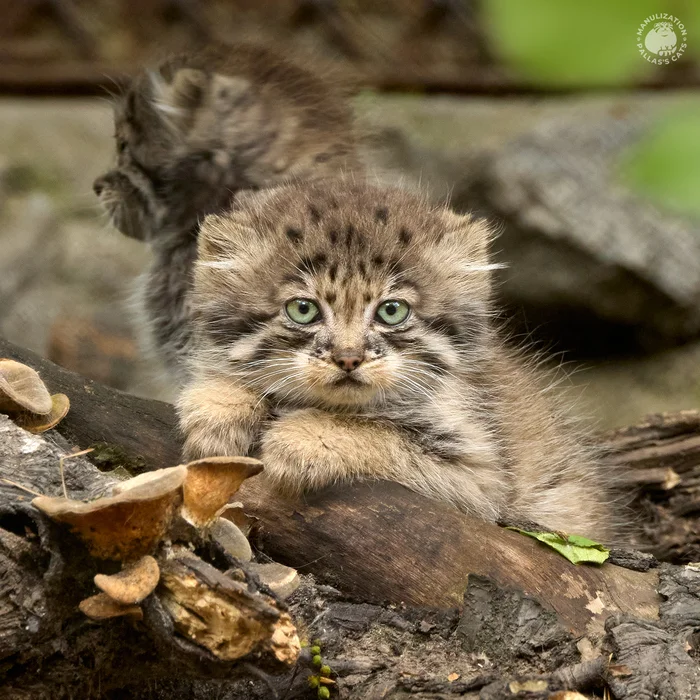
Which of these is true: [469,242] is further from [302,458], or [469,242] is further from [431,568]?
[431,568]

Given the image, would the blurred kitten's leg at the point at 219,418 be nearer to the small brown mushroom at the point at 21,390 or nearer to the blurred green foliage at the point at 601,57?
the small brown mushroom at the point at 21,390

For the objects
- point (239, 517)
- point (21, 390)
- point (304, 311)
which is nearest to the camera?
point (239, 517)

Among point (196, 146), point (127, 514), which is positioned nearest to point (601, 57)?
point (127, 514)

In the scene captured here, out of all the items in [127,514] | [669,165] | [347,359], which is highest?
[669,165]

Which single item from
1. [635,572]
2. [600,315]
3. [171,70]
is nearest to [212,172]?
[171,70]

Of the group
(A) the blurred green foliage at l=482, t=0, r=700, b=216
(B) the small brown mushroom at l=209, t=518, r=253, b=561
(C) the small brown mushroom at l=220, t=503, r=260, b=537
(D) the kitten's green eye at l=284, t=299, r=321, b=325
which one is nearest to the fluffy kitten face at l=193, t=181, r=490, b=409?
(D) the kitten's green eye at l=284, t=299, r=321, b=325

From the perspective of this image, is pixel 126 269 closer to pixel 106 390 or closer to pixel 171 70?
pixel 171 70

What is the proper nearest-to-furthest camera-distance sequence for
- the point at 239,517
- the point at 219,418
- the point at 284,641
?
1. the point at 284,641
2. the point at 239,517
3. the point at 219,418

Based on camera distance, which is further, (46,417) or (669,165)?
(46,417)
